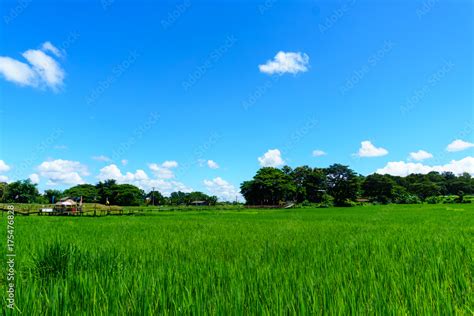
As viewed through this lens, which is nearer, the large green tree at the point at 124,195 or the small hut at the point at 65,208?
the small hut at the point at 65,208

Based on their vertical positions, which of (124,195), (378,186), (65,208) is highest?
(124,195)

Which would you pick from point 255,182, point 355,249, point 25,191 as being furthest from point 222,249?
point 25,191

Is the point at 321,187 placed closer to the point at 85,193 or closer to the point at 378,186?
the point at 378,186

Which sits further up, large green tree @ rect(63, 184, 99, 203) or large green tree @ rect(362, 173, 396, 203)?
large green tree @ rect(63, 184, 99, 203)

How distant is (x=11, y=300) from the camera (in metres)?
2.34

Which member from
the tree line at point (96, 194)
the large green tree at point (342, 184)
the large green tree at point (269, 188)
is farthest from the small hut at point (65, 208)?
the large green tree at point (342, 184)

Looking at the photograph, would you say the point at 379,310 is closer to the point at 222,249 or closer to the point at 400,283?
the point at 400,283

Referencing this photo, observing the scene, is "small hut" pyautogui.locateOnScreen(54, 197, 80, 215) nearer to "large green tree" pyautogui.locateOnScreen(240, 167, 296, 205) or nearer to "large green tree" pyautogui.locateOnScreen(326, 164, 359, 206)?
"large green tree" pyautogui.locateOnScreen(240, 167, 296, 205)

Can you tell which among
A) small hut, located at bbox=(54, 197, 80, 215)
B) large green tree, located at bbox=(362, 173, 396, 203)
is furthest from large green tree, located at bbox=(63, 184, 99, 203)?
large green tree, located at bbox=(362, 173, 396, 203)

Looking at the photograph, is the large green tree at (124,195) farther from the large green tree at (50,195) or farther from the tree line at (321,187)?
the tree line at (321,187)

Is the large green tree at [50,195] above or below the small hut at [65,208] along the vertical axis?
above

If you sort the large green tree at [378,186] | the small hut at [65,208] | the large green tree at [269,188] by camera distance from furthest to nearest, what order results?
the large green tree at [378,186], the large green tree at [269,188], the small hut at [65,208]

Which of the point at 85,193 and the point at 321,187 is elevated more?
the point at 85,193

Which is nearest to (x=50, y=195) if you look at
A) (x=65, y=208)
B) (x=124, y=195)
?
(x=124, y=195)
